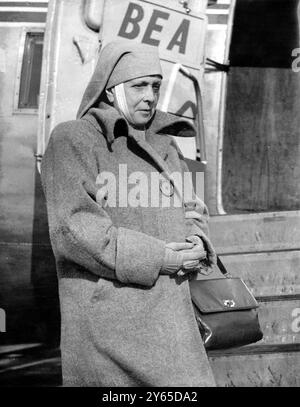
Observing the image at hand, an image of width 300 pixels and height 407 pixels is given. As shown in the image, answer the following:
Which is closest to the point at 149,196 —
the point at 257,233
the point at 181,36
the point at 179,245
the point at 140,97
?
the point at 179,245

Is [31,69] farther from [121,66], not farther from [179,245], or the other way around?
[179,245]

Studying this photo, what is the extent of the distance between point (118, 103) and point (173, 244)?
0.49 m

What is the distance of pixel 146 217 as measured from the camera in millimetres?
2594

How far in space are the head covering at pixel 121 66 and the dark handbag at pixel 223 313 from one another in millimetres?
683

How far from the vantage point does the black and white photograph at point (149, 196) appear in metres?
2.48

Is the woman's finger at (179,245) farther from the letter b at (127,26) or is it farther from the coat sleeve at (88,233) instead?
the letter b at (127,26)

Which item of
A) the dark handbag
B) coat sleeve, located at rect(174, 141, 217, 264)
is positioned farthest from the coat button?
the dark handbag

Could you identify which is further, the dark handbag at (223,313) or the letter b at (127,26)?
the letter b at (127,26)

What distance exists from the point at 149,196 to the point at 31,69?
2.42m

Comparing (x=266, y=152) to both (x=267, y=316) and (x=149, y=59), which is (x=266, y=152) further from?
(x=149, y=59)

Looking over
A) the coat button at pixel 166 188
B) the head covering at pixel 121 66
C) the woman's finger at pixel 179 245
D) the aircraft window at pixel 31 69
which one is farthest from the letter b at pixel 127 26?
the woman's finger at pixel 179 245

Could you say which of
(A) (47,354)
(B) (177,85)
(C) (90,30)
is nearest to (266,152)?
(B) (177,85)

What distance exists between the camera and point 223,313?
2.72m

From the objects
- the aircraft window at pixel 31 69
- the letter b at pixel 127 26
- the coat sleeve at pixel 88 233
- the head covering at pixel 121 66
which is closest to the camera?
the coat sleeve at pixel 88 233
